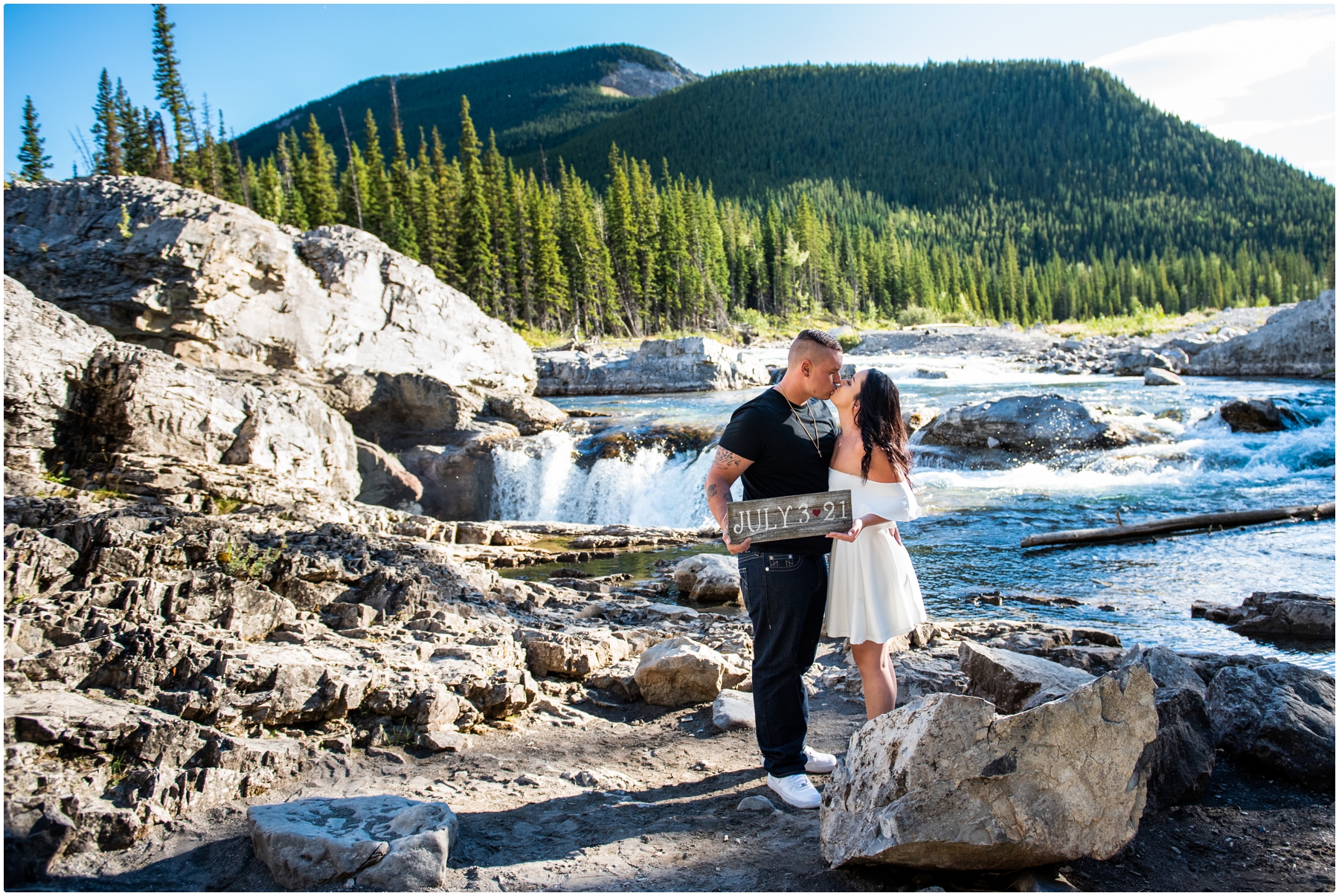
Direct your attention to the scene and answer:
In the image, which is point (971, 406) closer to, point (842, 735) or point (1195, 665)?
point (1195, 665)

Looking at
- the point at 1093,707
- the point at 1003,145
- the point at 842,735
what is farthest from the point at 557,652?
the point at 1003,145

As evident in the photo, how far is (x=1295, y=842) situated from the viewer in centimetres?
340

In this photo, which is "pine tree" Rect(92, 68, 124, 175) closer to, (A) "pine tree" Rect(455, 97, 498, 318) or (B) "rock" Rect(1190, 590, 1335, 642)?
(A) "pine tree" Rect(455, 97, 498, 318)

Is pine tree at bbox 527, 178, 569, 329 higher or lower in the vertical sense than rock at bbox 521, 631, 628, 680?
higher

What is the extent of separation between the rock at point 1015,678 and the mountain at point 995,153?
145m

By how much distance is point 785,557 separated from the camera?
3857mm

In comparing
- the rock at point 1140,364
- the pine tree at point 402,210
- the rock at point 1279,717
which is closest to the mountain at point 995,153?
the pine tree at point 402,210

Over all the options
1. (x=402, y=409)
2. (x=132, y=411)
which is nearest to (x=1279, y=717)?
(x=132, y=411)

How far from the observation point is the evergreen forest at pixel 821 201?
52.6 metres

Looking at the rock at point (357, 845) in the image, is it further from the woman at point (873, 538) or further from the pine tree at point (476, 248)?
the pine tree at point (476, 248)

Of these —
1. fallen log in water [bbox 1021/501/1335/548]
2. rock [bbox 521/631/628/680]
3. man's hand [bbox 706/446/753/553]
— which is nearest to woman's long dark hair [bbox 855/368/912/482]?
man's hand [bbox 706/446/753/553]

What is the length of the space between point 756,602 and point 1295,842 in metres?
2.63

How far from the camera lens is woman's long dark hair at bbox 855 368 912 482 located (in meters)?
3.85

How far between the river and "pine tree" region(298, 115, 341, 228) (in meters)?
36.5
